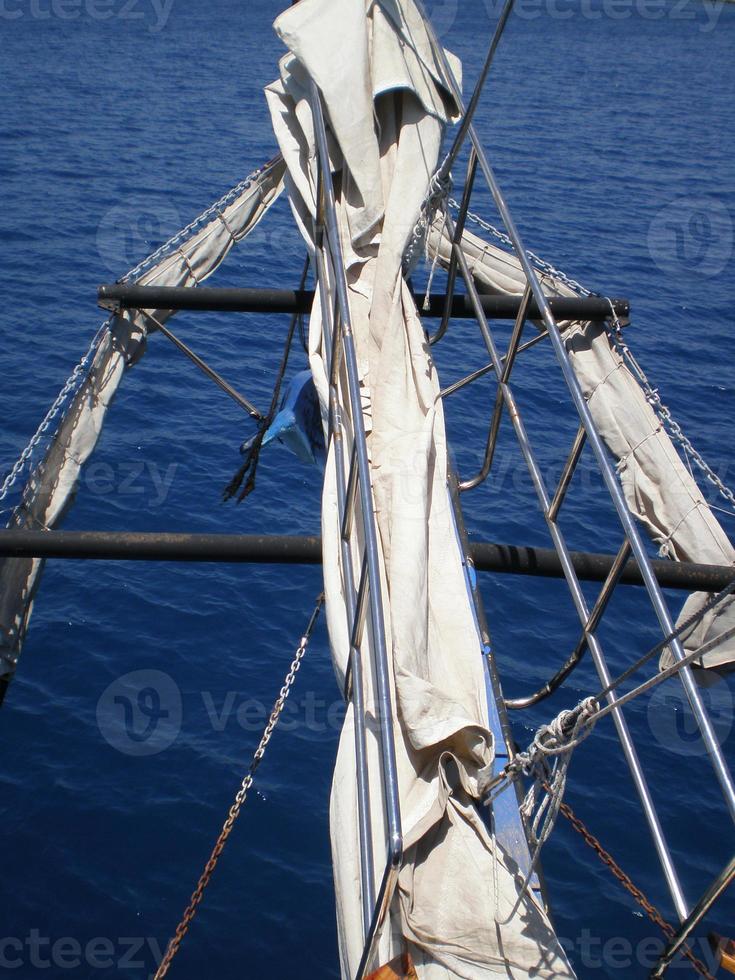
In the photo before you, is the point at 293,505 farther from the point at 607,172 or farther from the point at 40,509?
the point at 607,172

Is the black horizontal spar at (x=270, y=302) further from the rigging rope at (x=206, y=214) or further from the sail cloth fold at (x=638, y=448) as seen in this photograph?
the rigging rope at (x=206, y=214)

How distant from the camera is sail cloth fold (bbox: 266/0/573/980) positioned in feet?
14.5

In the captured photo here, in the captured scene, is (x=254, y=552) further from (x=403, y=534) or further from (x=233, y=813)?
(x=233, y=813)

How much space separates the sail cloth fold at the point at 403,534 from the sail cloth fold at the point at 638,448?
193 cm

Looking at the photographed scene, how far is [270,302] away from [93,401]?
7.50ft

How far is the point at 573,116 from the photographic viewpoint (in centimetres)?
4372

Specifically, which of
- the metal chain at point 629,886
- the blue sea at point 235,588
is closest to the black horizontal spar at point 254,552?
the metal chain at point 629,886

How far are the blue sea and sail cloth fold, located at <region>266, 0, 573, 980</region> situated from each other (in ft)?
22.5

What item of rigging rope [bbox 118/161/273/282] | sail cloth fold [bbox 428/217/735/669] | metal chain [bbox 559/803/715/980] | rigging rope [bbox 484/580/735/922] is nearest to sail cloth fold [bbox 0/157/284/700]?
rigging rope [bbox 118/161/273/282]

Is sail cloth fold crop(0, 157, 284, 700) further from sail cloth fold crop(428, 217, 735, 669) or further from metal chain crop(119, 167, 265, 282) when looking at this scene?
sail cloth fold crop(428, 217, 735, 669)

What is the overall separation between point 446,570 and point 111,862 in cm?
795

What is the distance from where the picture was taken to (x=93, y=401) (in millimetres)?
10445

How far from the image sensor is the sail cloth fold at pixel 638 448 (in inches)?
381

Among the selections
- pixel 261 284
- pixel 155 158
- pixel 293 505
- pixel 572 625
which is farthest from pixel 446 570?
pixel 155 158
